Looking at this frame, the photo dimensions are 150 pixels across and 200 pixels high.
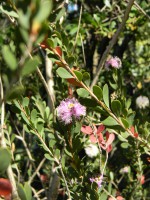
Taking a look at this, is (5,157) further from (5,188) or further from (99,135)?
(99,135)

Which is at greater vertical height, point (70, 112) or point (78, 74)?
point (78, 74)

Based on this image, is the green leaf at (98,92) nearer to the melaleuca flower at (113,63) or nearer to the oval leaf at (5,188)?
the oval leaf at (5,188)

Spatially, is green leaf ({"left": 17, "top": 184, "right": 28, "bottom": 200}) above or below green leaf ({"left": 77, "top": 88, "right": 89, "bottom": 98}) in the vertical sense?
below

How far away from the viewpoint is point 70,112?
1.02 m

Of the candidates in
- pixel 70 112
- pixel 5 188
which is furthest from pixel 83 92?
pixel 5 188

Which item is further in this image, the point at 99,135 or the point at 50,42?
the point at 99,135

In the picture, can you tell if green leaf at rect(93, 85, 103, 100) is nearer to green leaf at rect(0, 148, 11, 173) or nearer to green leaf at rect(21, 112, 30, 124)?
green leaf at rect(21, 112, 30, 124)

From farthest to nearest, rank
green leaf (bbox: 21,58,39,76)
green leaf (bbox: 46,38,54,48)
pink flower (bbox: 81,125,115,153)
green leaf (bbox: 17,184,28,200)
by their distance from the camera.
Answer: pink flower (bbox: 81,125,115,153) < green leaf (bbox: 46,38,54,48) < green leaf (bbox: 17,184,28,200) < green leaf (bbox: 21,58,39,76)

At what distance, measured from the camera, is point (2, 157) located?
0.49 meters

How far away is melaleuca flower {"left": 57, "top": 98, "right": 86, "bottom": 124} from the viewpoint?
1.01 meters

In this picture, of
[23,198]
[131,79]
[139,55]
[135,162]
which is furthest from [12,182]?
[139,55]

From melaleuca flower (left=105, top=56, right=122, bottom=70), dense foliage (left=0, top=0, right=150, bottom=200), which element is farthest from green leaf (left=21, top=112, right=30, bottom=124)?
melaleuca flower (left=105, top=56, right=122, bottom=70)

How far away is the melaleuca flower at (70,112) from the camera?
3.31 feet

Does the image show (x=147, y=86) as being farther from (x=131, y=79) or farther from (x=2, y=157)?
(x=2, y=157)
